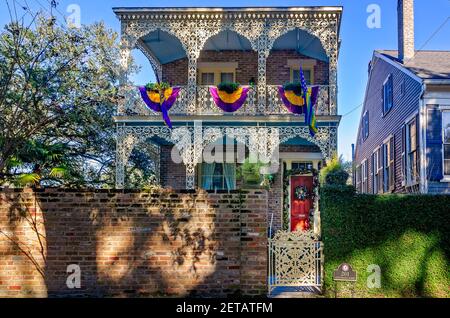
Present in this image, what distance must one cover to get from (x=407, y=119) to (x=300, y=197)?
13.5 ft

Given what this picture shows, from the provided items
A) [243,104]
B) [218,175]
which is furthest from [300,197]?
[243,104]

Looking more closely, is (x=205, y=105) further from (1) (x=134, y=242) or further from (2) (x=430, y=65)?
(1) (x=134, y=242)

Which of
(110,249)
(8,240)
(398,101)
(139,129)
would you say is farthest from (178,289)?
(398,101)

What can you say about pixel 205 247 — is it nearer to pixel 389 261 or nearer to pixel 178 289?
pixel 178 289

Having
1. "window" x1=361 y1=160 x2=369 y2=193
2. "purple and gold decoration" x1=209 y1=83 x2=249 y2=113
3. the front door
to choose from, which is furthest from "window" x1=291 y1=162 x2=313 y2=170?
"window" x1=361 y1=160 x2=369 y2=193

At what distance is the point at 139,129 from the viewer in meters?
15.1

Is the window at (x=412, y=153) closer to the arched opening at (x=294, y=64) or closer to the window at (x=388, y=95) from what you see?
the window at (x=388, y=95)

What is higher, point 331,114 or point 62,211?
point 331,114

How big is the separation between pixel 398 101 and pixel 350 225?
844 centimetres

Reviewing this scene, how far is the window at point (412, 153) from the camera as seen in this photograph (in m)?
13.3

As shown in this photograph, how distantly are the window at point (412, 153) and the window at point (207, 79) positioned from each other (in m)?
7.25

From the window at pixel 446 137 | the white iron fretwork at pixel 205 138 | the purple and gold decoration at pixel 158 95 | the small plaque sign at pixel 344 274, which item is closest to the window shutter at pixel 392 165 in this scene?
the white iron fretwork at pixel 205 138

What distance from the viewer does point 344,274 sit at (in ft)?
25.4
